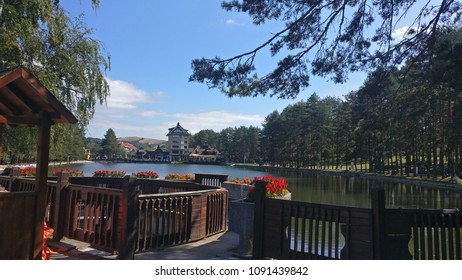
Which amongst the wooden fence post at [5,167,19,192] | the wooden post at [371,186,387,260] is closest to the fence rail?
the wooden fence post at [5,167,19,192]

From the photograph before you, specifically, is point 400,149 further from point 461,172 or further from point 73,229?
point 73,229

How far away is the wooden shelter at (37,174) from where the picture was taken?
3.92 meters

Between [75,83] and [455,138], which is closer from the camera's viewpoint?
[75,83]

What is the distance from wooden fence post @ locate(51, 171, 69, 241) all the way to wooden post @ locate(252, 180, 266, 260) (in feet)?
10.5

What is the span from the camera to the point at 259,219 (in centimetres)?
509

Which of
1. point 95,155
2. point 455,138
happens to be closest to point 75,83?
point 455,138

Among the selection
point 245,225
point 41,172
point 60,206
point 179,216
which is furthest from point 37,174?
point 245,225

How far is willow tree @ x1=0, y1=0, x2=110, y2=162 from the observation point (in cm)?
802

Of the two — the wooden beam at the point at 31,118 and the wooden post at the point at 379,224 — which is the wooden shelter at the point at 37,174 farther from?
the wooden post at the point at 379,224

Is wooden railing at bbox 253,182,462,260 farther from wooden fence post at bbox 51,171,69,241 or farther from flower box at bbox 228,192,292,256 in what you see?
wooden fence post at bbox 51,171,69,241

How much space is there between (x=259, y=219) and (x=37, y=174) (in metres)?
2.84

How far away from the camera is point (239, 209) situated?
590cm

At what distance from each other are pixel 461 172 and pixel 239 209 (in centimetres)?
3379

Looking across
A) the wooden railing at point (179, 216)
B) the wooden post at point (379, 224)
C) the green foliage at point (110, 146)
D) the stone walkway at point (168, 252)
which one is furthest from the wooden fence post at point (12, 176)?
the green foliage at point (110, 146)
